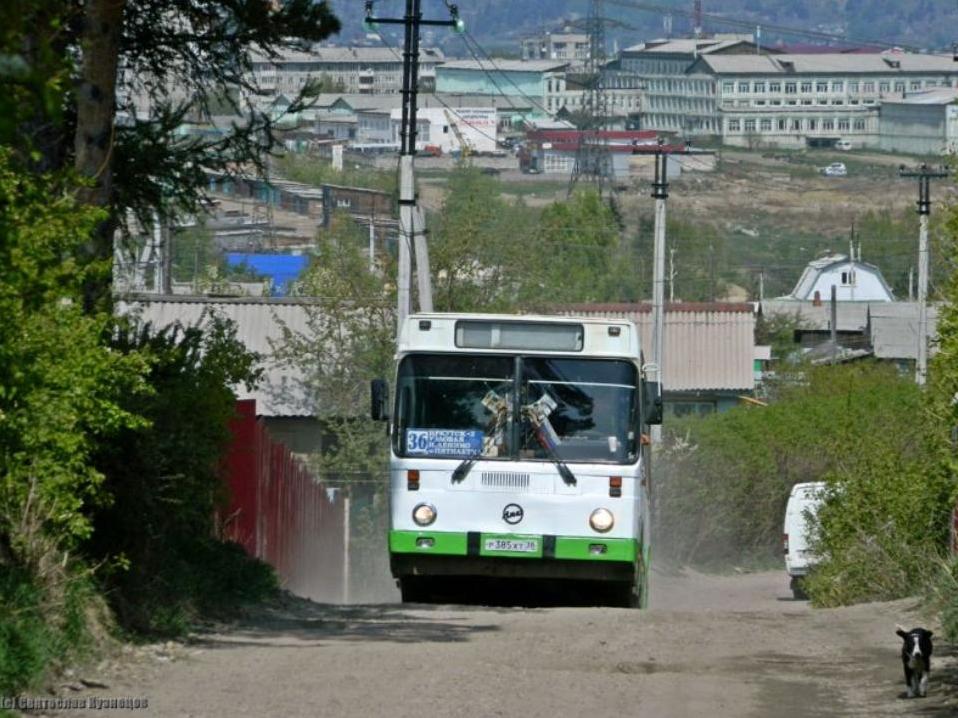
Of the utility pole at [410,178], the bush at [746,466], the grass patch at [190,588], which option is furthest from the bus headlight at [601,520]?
the bush at [746,466]

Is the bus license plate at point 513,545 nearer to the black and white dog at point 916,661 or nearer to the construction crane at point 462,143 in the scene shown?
the black and white dog at point 916,661

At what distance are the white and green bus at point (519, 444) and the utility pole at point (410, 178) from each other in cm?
1219

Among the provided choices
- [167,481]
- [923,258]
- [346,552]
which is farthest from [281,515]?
[923,258]

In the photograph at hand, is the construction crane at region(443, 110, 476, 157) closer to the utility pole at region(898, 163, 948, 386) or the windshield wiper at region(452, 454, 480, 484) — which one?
the utility pole at region(898, 163, 948, 386)

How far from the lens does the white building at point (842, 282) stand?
99.2 m

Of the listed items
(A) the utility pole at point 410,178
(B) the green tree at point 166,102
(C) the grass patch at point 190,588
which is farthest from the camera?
(A) the utility pole at point 410,178

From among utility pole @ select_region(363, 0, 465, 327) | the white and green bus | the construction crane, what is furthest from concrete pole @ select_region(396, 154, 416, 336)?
the construction crane

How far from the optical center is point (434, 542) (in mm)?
17812

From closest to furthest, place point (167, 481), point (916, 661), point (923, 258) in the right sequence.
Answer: point (916, 661) < point (167, 481) < point (923, 258)

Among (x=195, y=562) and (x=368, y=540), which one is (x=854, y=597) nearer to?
(x=195, y=562)

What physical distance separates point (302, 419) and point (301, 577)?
21.3m

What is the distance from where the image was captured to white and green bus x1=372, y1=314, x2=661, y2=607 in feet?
57.8

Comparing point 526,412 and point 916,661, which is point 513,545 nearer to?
point 526,412

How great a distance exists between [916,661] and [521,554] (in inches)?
253
